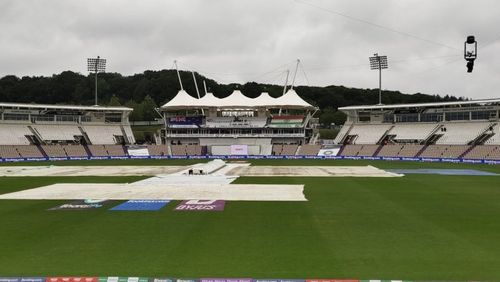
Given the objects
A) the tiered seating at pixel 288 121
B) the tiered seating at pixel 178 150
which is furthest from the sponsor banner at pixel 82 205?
the tiered seating at pixel 288 121

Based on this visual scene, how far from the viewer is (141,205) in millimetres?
24781

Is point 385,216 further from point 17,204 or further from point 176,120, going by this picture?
point 176,120

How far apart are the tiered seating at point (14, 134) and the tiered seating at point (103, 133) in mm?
10738

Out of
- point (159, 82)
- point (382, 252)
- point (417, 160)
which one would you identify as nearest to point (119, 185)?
point (382, 252)

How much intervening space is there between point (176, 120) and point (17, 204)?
64.2m

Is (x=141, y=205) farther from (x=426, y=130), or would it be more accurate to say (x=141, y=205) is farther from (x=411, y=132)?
(x=426, y=130)

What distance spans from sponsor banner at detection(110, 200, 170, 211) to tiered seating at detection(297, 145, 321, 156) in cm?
5722

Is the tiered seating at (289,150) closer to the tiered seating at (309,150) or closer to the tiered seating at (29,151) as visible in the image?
the tiered seating at (309,150)

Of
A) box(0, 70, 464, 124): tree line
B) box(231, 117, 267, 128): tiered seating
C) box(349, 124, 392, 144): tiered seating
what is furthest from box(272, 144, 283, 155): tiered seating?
box(0, 70, 464, 124): tree line

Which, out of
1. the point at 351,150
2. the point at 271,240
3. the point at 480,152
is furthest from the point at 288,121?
the point at 271,240

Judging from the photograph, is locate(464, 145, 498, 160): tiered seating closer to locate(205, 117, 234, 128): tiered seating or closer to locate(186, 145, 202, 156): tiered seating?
locate(205, 117, 234, 128): tiered seating

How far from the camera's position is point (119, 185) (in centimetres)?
3491

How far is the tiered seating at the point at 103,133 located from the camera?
84.7 metres

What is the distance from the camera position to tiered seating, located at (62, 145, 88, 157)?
76562 mm
